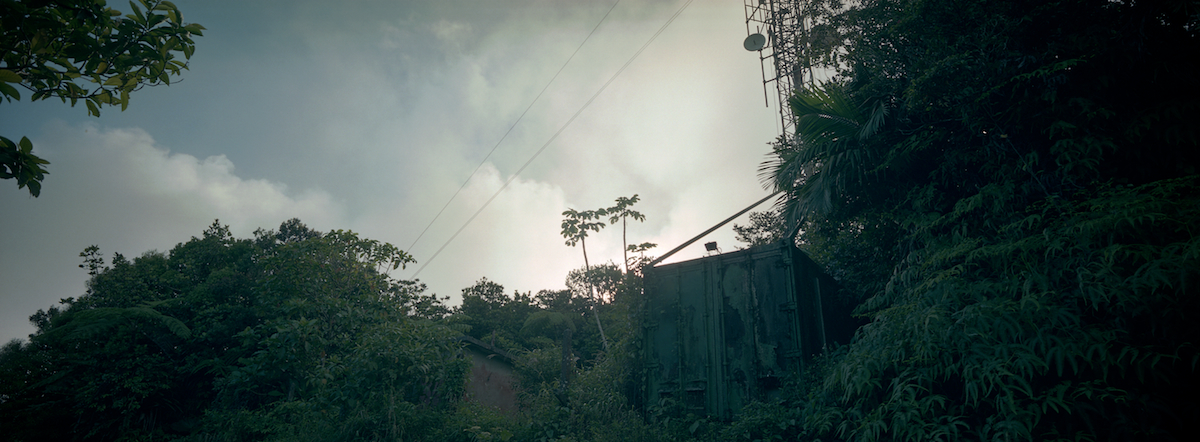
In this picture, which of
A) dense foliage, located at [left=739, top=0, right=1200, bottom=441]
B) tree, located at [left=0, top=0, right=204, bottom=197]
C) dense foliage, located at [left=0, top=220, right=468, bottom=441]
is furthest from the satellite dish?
tree, located at [left=0, top=0, right=204, bottom=197]

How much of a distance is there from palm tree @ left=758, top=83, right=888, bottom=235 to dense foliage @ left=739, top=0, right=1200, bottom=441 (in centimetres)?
3

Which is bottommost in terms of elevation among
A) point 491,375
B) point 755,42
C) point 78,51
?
point 491,375

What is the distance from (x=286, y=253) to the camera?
10.9m

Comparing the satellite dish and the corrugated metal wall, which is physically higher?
the satellite dish

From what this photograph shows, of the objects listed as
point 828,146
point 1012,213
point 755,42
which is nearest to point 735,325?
point 828,146

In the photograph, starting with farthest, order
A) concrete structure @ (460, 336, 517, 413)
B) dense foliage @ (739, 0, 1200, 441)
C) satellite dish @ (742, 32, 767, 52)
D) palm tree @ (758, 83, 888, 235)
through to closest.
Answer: concrete structure @ (460, 336, 517, 413), satellite dish @ (742, 32, 767, 52), palm tree @ (758, 83, 888, 235), dense foliage @ (739, 0, 1200, 441)

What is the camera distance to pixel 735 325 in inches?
316

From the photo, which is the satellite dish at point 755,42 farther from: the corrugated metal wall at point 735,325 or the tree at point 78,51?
the tree at point 78,51

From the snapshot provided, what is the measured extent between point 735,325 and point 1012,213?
3905 mm

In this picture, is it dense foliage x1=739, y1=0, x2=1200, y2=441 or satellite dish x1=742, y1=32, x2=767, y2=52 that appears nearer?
dense foliage x1=739, y1=0, x2=1200, y2=441

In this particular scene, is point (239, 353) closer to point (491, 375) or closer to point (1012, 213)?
point (491, 375)

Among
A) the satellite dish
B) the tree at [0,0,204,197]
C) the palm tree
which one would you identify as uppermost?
the satellite dish

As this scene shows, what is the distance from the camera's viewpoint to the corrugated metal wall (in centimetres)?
752

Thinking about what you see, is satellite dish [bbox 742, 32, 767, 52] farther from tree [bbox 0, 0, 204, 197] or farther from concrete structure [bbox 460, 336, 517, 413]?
tree [bbox 0, 0, 204, 197]
